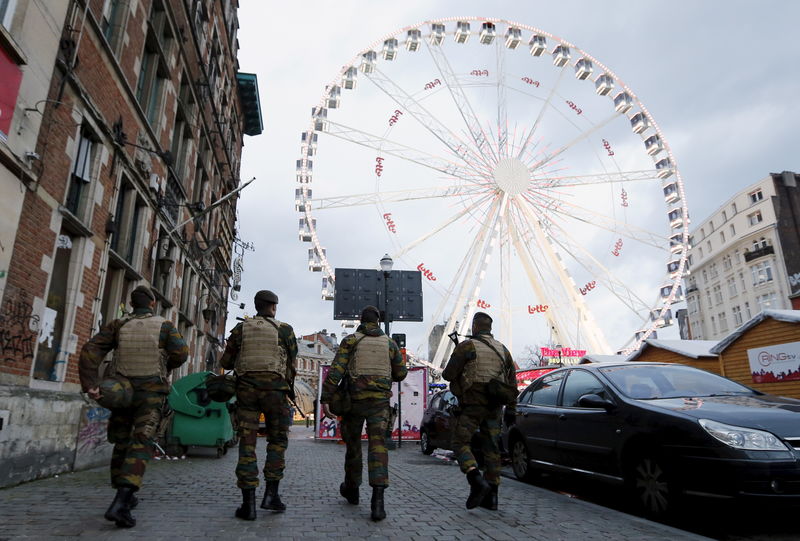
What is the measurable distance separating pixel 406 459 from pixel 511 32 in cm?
2241

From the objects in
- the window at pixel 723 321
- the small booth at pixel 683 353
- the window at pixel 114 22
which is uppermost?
the window at pixel 723 321

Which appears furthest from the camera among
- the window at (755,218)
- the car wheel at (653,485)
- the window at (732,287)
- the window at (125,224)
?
the window at (732,287)

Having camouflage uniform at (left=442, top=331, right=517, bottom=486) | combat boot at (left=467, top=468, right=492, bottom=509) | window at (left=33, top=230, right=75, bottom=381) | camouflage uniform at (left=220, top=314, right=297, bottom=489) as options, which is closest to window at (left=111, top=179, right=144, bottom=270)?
window at (left=33, top=230, right=75, bottom=381)

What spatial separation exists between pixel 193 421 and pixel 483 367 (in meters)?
6.65

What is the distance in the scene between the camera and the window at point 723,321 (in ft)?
165

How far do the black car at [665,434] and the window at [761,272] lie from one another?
153 ft

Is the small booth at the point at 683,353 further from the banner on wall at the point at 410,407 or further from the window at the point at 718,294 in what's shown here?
the window at the point at 718,294

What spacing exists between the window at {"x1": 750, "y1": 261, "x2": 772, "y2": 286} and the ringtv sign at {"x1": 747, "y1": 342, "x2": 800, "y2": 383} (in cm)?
3793

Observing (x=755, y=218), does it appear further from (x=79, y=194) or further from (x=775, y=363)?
(x=79, y=194)

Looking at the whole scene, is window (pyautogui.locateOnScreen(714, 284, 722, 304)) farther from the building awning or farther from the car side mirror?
the car side mirror

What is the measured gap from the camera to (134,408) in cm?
444

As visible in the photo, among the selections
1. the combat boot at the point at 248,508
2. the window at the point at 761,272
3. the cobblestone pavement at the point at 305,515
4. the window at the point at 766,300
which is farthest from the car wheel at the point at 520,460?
the window at the point at 761,272

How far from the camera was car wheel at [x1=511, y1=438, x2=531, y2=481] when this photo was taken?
7534 millimetres

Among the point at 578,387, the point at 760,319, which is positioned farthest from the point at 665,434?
the point at 760,319
